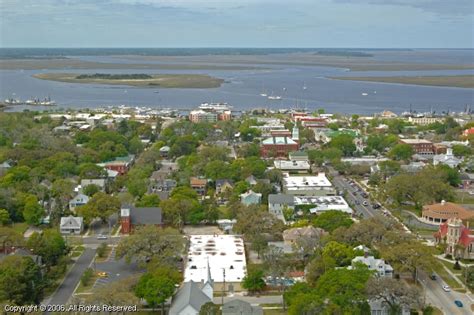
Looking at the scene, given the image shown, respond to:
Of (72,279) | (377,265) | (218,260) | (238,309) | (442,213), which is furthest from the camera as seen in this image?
(442,213)

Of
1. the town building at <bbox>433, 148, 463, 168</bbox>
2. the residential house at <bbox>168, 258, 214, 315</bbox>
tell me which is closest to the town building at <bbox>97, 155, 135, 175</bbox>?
the residential house at <bbox>168, 258, 214, 315</bbox>

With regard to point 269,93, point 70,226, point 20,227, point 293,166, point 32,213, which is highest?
point 32,213

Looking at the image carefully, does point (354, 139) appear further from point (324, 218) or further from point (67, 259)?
point (67, 259)

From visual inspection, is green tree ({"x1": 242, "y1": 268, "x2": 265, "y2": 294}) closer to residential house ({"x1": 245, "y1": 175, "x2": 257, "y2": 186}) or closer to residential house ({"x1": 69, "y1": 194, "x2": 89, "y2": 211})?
residential house ({"x1": 69, "y1": 194, "x2": 89, "y2": 211})

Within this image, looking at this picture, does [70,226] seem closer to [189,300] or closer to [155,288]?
[155,288]

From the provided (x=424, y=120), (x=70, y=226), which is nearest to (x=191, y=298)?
(x=70, y=226)
